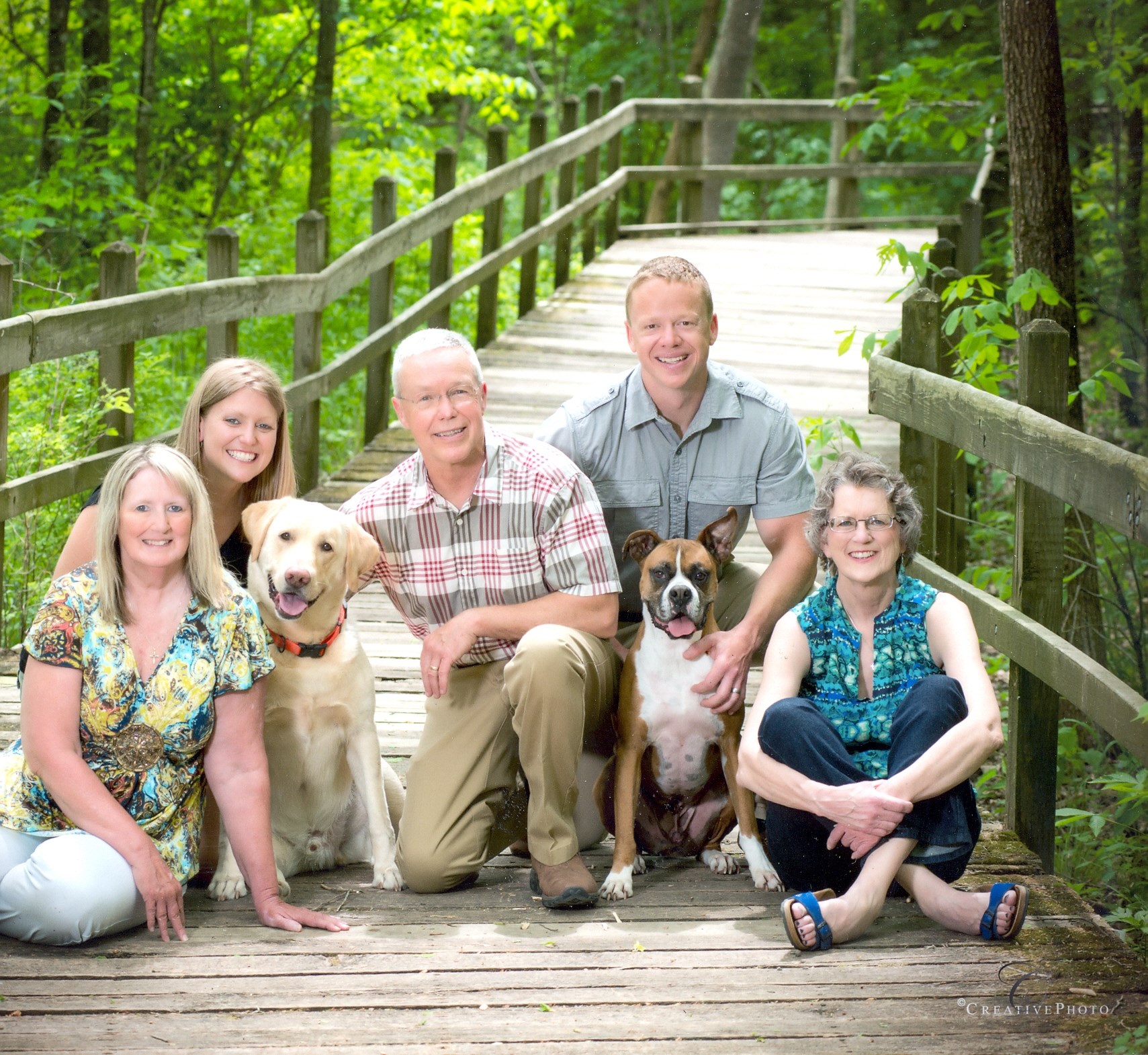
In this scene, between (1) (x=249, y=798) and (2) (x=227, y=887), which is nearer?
(1) (x=249, y=798)

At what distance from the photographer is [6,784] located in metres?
3.02

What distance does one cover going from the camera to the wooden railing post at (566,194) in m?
10.6

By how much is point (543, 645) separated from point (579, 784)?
2.00ft

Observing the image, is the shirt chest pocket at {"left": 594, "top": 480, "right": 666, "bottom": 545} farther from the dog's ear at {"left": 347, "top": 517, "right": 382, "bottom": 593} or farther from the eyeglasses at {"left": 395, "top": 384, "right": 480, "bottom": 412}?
the dog's ear at {"left": 347, "top": 517, "right": 382, "bottom": 593}

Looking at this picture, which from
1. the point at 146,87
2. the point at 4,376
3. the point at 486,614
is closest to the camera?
the point at 486,614

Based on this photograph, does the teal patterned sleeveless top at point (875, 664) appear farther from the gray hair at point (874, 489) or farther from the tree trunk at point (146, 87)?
the tree trunk at point (146, 87)

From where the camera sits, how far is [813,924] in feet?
9.30

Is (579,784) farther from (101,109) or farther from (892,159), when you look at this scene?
(892,159)

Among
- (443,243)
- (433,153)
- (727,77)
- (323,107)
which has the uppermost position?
(727,77)

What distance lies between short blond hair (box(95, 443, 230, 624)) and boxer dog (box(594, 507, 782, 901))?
107 centimetres

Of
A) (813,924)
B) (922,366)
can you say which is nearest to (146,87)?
(922,366)

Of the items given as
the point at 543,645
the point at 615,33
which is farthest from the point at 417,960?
the point at 615,33

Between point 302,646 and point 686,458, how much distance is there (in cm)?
123

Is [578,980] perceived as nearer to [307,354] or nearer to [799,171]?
[307,354]
